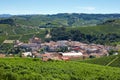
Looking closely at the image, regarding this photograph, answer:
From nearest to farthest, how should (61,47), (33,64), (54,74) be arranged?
1. (54,74)
2. (33,64)
3. (61,47)

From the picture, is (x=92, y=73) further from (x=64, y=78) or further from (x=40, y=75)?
(x=40, y=75)

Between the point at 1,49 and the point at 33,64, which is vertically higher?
the point at 33,64

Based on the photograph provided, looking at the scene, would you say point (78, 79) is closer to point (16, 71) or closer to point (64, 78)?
point (64, 78)

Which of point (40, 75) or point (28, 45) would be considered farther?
point (28, 45)

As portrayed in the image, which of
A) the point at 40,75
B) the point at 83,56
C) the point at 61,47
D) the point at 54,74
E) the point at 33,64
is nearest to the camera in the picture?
the point at 40,75

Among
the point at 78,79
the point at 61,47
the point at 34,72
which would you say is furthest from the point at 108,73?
the point at 61,47

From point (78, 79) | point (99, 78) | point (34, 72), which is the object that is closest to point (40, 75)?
point (34, 72)
